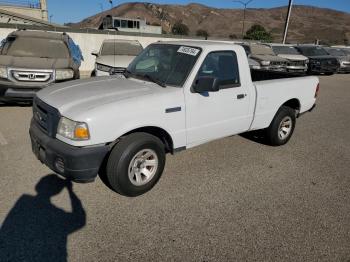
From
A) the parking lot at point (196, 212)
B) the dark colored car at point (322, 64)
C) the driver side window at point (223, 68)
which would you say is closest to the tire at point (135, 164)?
the parking lot at point (196, 212)

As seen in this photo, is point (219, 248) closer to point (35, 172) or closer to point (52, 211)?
point (52, 211)

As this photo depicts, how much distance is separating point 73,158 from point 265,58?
12.2 m

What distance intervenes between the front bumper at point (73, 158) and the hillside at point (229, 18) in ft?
464

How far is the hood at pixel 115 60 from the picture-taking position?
27.7 feet

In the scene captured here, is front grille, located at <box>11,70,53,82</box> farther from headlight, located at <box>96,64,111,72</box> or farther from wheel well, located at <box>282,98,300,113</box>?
wheel well, located at <box>282,98,300,113</box>

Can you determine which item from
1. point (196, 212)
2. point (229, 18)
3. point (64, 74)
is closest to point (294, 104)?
point (196, 212)

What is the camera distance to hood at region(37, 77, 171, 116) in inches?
124

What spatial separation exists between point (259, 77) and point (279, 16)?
204m

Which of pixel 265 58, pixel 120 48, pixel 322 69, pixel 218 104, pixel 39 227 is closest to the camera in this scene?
pixel 39 227

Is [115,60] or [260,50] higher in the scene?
[260,50]

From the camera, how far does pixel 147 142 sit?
3402mm

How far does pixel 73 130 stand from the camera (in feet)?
9.84

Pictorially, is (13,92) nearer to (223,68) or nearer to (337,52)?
(223,68)

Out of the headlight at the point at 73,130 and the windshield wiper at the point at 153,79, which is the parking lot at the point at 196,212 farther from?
the windshield wiper at the point at 153,79
